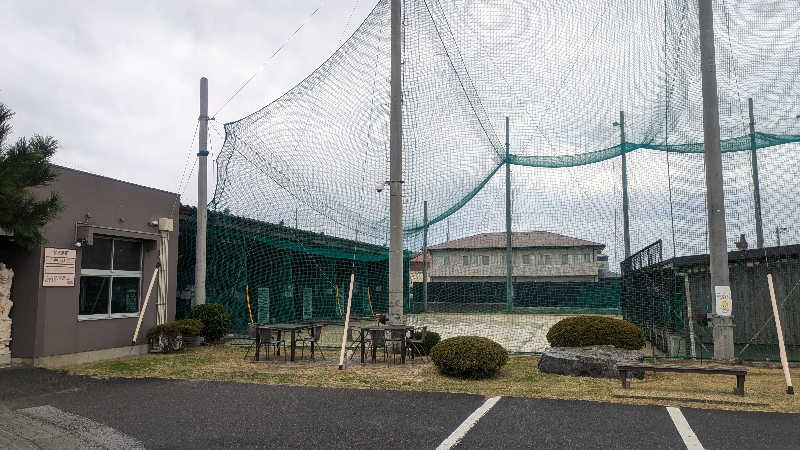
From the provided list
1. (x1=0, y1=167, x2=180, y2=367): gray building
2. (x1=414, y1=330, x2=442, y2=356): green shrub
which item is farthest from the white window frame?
(x1=414, y1=330, x2=442, y2=356): green shrub

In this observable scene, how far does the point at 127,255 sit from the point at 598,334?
918 centimetres

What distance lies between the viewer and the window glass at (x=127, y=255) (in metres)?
11.1

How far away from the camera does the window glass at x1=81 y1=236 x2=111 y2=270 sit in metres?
10.4

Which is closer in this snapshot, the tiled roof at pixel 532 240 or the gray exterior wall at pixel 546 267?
the tiled roof at pixel 532 240

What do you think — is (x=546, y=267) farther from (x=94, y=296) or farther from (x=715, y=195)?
(x=94, y=296)

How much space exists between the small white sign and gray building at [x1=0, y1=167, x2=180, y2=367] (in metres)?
10.7

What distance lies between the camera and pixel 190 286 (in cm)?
1445

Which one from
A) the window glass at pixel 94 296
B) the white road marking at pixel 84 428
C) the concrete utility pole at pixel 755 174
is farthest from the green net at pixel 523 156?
the white road marking at pixel 84 428

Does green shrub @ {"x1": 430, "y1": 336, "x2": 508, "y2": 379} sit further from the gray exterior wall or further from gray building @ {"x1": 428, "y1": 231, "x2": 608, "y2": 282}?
the gray exterior wall

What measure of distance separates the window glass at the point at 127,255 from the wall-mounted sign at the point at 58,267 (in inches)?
45.8

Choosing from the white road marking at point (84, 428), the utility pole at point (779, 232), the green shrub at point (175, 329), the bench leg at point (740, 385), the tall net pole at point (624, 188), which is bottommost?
the white road marking at point (84, 428)

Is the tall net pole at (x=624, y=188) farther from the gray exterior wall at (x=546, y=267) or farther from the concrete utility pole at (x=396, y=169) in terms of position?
the concrete utility pole at (x=396, y=169)

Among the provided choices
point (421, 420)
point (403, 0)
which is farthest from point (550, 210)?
point (421, 420)

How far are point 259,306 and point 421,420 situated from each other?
11.7m
